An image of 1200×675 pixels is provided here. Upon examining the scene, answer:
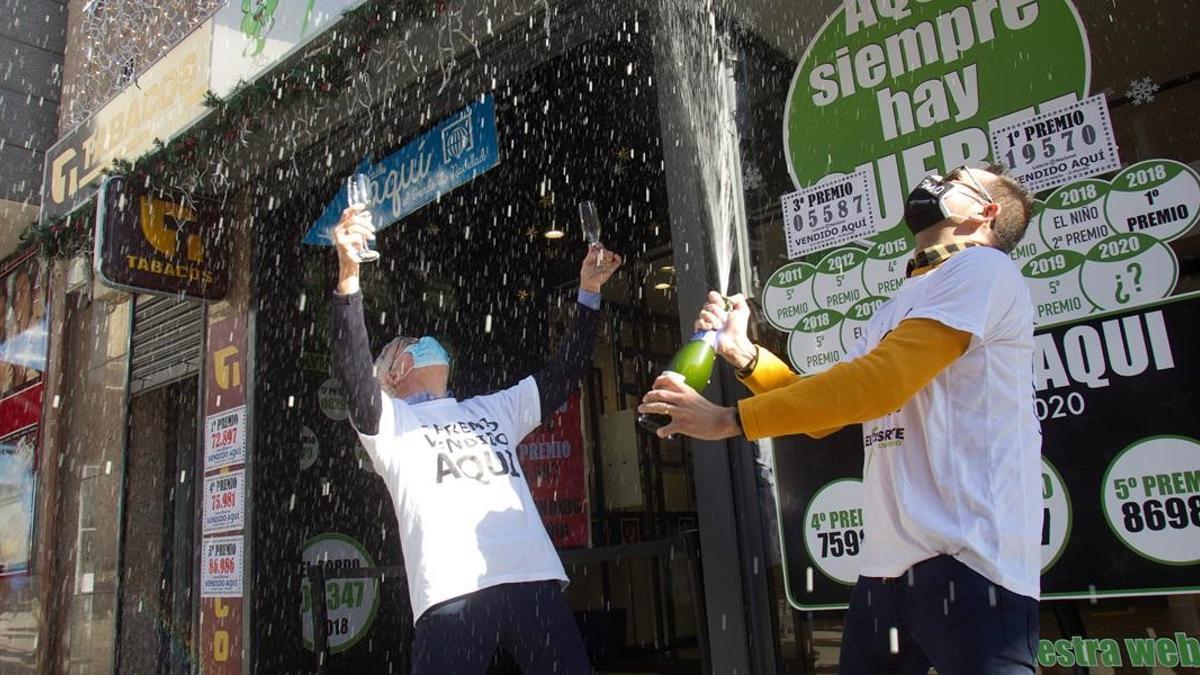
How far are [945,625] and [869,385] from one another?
0.51 meters

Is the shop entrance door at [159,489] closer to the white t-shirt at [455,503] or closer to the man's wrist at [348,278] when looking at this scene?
the white t-shirt at [455,503]

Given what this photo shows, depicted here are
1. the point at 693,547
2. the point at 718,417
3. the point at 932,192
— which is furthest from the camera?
the point at 693,547

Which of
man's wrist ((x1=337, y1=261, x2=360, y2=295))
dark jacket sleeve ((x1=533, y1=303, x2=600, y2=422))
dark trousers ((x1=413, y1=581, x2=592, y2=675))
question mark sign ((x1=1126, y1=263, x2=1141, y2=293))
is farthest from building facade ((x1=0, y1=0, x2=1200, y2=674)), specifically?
man's wrist ((x1=337, y1=261, x2=360, y2=295))

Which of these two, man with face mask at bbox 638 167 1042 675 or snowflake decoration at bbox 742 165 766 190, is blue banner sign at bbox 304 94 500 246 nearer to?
snowflake decoration at bbox 742 165 766 190

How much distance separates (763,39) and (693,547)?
7.28ft

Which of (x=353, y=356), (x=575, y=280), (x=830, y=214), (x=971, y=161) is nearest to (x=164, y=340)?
(x=575, y=280)

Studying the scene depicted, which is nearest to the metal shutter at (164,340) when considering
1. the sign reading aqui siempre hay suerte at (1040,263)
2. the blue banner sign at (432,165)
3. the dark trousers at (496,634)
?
the blue banner sign at (432,165)

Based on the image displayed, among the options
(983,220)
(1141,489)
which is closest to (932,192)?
(983,220)

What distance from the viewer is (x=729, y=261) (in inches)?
152

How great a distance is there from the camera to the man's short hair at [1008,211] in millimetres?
2100

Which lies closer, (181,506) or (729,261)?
(729,261)

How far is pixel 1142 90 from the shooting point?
2900 mm

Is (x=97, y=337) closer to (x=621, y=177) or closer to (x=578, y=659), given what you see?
(x=621, y=177)

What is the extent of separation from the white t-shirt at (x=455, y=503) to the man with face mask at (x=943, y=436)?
1.25 m
